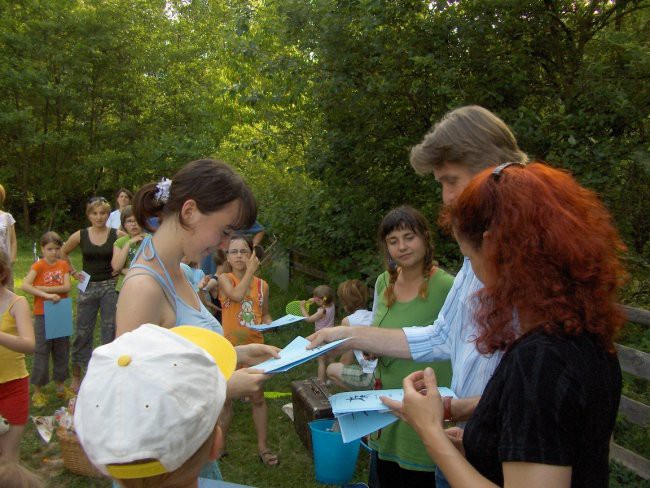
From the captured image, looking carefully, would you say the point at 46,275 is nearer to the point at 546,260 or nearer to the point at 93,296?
the point at 93,296

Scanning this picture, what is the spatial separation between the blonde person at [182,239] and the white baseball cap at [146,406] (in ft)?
1.65

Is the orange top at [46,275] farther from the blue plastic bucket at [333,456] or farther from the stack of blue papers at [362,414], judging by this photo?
the stack of blue papers at [362,414]

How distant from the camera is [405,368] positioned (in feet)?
10.0

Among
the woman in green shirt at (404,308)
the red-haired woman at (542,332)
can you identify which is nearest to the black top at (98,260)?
the woman in green shirt at (404,308)

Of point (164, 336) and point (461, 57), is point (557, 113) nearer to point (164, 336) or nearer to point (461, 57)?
point (461, 57)

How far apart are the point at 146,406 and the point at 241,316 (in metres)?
3.91

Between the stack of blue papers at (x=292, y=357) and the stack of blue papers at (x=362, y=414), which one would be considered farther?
the stack of blue papers at (x=292, y=357)

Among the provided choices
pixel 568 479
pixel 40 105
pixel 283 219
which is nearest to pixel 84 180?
pixel 40 105

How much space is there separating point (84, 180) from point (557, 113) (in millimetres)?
17695

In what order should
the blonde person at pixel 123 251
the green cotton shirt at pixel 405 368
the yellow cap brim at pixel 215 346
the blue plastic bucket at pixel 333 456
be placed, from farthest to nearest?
the blonde person at pixel 123 251
the blue plastic bucket at pixel 333 456
the green cotton shirt at pixel 405 368
the yellow cap brim at pixel 215 346

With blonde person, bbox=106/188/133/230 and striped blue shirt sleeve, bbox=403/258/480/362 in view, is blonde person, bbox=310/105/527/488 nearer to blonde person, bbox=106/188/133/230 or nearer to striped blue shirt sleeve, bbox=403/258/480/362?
striped blue shirt sleeve, bbox=403/258/480/362

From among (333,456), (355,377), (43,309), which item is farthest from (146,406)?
(43,309)

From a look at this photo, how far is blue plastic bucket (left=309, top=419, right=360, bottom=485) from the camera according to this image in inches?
156

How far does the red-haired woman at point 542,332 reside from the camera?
1.21 metres
